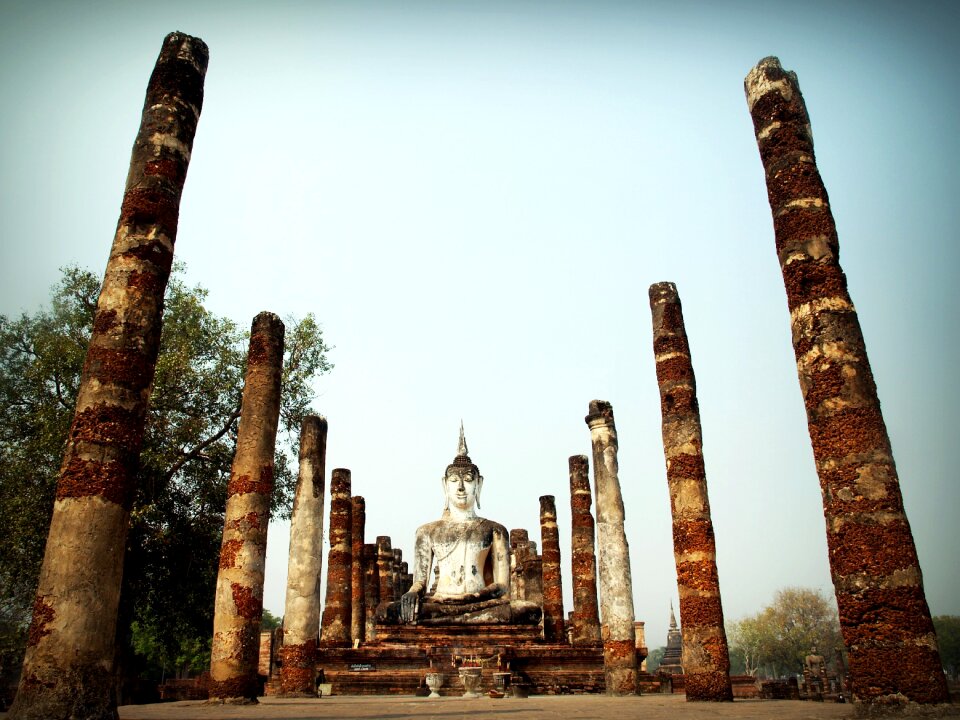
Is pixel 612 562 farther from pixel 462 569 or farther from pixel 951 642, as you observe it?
pixel 951 642

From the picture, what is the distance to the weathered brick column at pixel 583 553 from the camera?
55.2 feet

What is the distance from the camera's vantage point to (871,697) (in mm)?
5547

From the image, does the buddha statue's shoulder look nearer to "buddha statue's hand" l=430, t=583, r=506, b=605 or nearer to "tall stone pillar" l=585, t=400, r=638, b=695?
"buddha statue's hand" l=430, t=583, r=506, b=605

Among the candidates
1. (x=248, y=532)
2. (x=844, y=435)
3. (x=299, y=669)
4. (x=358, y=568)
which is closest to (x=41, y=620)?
(x=248, y=532)

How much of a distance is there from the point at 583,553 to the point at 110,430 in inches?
510

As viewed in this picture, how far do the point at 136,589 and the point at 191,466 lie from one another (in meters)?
2.81

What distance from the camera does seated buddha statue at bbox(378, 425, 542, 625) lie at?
1806 centimetres

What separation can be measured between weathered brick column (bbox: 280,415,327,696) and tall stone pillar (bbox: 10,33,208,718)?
663cm

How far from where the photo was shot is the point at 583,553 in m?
17.1

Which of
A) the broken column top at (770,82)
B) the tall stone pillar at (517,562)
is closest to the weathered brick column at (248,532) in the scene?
the broken column top at (770,82)

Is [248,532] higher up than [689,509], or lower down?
lower down

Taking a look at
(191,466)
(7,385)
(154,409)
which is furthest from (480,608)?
(7,385)

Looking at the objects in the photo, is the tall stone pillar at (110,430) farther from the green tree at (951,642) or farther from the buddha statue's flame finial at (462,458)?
the green tree at (951,642)

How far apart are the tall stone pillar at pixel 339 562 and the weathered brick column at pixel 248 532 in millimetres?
7355
